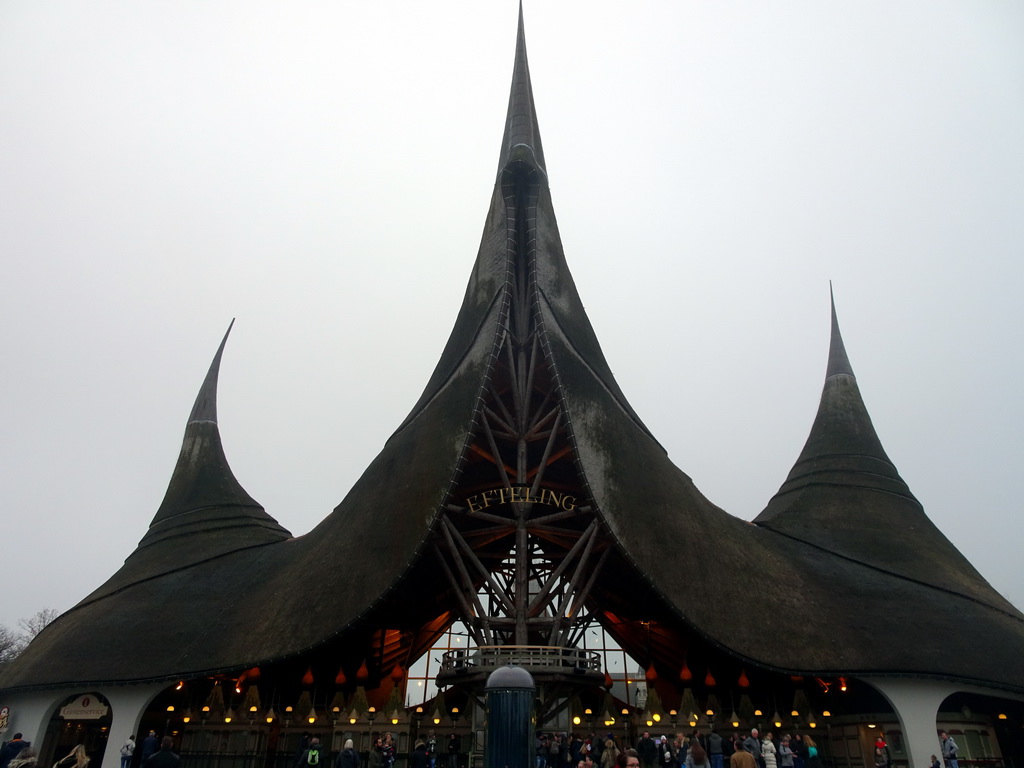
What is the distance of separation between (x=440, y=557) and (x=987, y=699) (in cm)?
1653

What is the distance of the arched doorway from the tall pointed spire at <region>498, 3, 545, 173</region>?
22747 mm

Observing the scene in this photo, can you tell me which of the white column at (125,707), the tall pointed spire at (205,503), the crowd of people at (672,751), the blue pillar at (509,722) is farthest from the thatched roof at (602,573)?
the blue pillar at (509,722)

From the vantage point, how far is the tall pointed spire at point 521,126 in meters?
29.1

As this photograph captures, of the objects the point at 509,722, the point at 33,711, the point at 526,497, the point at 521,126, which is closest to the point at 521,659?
the point at 526,497

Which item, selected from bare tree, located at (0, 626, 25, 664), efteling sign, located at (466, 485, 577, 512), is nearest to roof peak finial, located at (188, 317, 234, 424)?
efteling sign, located at (466, 485, 577, 512)

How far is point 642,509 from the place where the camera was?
22.8 m

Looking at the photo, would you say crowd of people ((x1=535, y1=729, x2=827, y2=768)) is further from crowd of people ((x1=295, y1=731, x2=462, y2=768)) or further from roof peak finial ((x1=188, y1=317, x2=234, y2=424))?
roof peak finial ((x1=188, y1=317, x2=234, y2=424))

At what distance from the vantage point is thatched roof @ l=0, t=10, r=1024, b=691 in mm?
21766

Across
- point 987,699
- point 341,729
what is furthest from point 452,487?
point 987,699

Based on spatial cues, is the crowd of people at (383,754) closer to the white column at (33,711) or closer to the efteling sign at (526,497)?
the efteling sign at (526,497)

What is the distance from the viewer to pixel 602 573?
27.7m

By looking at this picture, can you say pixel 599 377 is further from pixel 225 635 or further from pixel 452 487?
pixel 225 635

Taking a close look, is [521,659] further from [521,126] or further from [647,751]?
[521,126]

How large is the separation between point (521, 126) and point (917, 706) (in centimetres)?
2357
